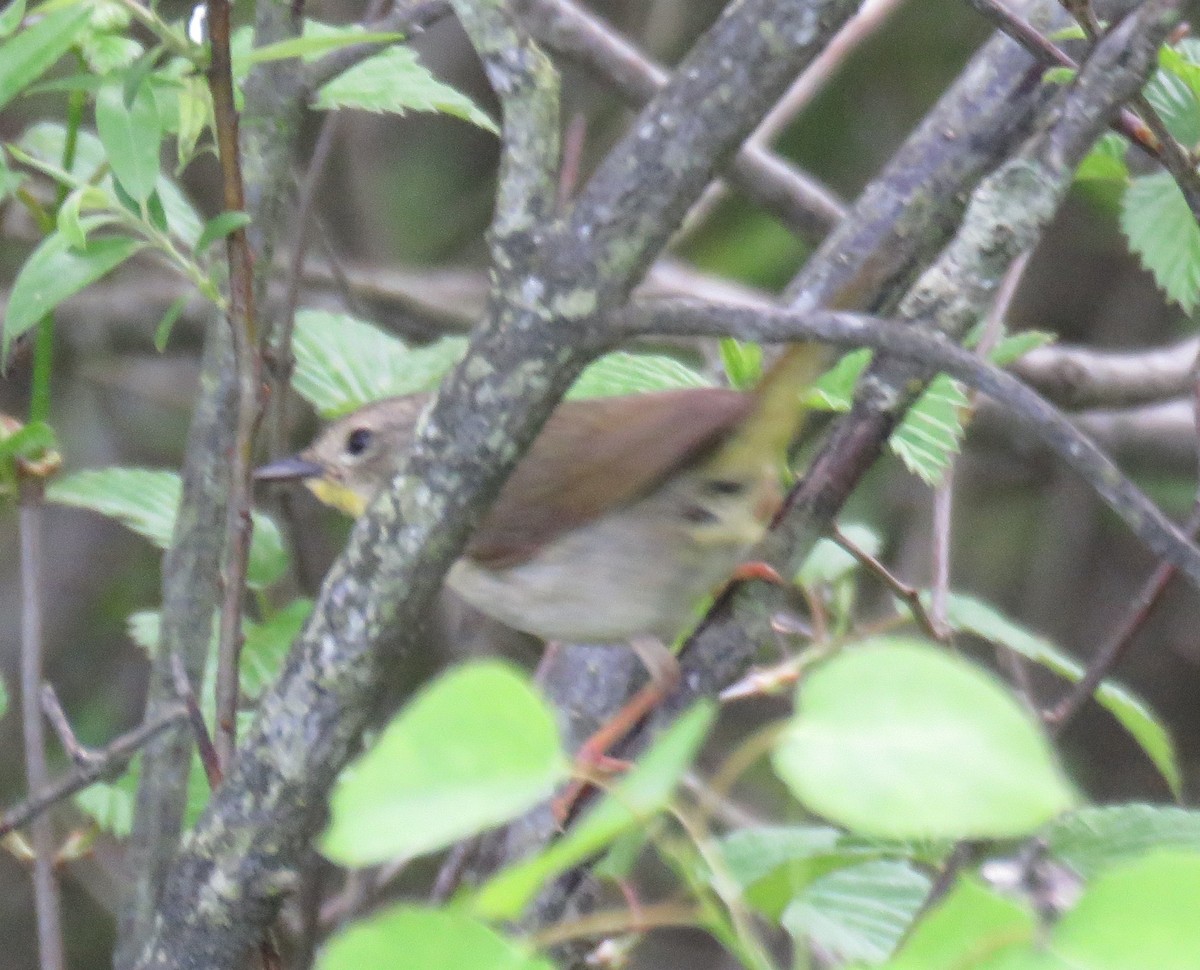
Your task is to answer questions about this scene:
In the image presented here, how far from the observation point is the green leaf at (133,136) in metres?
1.36

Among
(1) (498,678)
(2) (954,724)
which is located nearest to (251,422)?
(1) (498,678)

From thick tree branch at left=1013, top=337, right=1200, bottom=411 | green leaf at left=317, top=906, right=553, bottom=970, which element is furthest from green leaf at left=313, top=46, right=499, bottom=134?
thick tree branch at left=1013, top=337, right=1200, bottom=411

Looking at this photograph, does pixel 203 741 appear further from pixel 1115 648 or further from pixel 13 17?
pixel 1115 648

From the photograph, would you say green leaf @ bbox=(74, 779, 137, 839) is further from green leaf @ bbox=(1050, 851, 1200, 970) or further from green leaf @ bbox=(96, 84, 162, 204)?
green leaf @ bbox=(1050, 851, 1200, 970)

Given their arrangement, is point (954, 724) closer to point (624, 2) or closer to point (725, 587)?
point (725, 587)

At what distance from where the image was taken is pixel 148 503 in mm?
2182

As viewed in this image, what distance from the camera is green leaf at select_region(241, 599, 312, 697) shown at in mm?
2088

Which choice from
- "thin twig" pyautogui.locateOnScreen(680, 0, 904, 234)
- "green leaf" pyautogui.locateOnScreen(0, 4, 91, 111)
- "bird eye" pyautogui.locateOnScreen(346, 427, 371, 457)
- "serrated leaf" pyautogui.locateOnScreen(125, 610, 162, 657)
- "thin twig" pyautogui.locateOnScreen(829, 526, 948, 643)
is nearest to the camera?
"green leaf" pyautogui.locateOnScreen(0, 4, 91, 111)

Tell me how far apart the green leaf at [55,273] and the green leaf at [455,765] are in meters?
0.90

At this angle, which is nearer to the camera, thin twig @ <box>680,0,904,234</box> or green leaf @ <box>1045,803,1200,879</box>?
green leaf @ <box>1045,803,1200,879</box>

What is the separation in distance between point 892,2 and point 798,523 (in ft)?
7.14

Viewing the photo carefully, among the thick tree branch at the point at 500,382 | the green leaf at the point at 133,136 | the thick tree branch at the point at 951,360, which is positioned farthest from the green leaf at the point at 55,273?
the thick tree branch at the point at 951,360

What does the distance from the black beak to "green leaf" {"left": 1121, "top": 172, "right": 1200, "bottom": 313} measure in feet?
4.60

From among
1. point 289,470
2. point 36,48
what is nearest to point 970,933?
point 36,48
